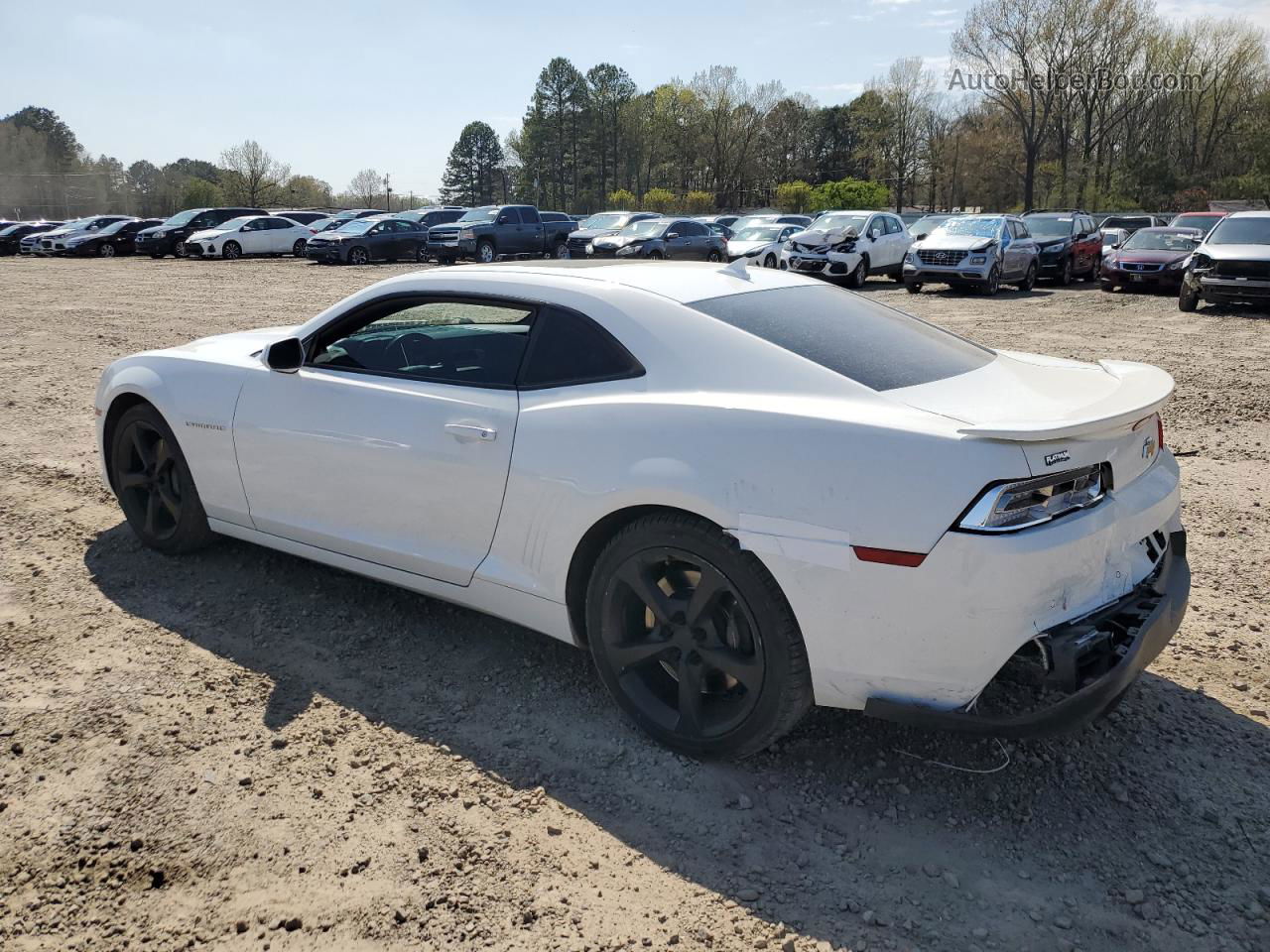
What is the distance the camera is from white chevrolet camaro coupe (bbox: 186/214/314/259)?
3203 centimetres

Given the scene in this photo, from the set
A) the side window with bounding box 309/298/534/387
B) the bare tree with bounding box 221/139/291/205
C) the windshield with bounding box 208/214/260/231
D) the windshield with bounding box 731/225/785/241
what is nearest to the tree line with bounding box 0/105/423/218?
the bare tree with bounding box 221/139/291/205

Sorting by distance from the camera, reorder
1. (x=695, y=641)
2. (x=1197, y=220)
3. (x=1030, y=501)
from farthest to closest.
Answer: (x=1197, y=220)
(x=695, y=641)
(x=1030, y=501)

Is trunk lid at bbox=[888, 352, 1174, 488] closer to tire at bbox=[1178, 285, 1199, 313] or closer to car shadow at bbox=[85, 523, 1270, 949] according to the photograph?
car shadow at bbox=[85, 523, 1270, 949]

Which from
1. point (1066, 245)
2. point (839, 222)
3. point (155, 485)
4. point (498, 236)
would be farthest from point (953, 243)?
point (155, 485)

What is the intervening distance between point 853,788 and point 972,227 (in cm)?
1892

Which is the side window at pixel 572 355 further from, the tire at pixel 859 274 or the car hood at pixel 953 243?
the tire at pixel 859 274

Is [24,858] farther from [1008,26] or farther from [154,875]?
[1008,26]

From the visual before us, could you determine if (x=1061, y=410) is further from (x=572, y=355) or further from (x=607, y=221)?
(x=607, y=221)

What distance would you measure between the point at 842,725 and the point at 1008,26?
58641mm

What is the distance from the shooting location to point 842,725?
3244mm

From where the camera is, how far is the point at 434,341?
3.91m

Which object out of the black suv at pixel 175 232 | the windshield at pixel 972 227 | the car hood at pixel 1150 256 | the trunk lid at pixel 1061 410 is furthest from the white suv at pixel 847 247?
the black suv at pixel 175 232

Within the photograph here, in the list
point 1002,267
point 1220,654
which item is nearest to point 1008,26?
point 1002,267

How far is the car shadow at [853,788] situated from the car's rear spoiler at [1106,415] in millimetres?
900
